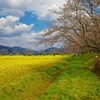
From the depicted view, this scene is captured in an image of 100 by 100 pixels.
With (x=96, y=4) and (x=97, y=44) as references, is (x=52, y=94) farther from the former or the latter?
(x=96, y=4)

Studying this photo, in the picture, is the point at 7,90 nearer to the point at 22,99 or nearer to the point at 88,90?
the point at 22,99

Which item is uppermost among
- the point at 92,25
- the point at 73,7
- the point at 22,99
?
the point at 73,7

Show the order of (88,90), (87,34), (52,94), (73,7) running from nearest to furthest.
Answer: (52,94) < (88,90) < (73,7) < (87,34)

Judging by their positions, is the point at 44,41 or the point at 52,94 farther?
the point at 44,41

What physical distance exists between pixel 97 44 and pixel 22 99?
44.6 feet

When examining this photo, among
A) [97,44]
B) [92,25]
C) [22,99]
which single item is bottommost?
[22,99]

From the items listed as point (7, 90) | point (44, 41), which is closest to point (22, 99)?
point (7, 90)

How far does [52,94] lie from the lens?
15023mm

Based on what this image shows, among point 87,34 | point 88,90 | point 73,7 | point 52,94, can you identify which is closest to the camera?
point 52,94

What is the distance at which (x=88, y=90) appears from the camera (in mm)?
16266

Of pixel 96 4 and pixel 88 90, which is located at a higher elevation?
pixel 96 4

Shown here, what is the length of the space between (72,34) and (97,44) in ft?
11.1

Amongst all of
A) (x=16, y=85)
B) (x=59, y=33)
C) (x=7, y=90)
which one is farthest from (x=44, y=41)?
(x=7, y=90)

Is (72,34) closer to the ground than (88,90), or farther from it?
farther from it
